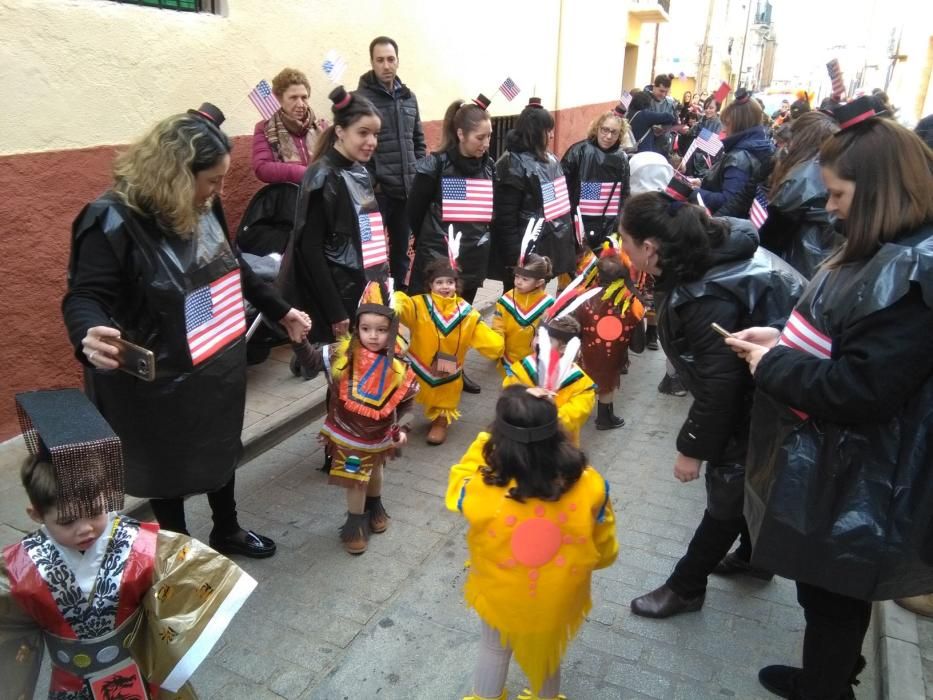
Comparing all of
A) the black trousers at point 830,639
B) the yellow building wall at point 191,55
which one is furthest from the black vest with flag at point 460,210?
the black trousers at point 830,639

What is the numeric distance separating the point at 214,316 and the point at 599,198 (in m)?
4.09

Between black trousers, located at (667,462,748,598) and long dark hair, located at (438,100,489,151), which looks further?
long dark hair, located at (438,100,489,151)

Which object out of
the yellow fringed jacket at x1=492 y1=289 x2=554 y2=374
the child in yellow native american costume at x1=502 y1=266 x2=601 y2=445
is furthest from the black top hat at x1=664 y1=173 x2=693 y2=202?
the yellow fringed jacket at x1=492 y1=289 x2=554 y2=374

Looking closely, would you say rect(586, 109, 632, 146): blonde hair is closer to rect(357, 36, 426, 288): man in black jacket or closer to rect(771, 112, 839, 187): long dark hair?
rect(357, 36, 426, 288): man in black jacket

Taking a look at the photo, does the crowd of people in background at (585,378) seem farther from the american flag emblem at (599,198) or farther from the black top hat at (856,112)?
the american flag emblem at (599,198)

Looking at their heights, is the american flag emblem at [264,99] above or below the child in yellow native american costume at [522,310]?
above

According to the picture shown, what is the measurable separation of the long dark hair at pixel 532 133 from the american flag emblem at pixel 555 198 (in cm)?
21

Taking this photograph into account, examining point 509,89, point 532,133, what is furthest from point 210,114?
point 509,89

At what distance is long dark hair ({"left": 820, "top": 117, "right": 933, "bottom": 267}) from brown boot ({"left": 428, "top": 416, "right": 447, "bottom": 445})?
3.03m

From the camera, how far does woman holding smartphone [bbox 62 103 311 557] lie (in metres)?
2.30

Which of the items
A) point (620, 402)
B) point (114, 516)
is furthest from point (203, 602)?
point (620, 402)

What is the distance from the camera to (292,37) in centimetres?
571

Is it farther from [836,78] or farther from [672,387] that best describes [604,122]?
[672,387]

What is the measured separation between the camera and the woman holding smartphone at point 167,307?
2303 millimetres
